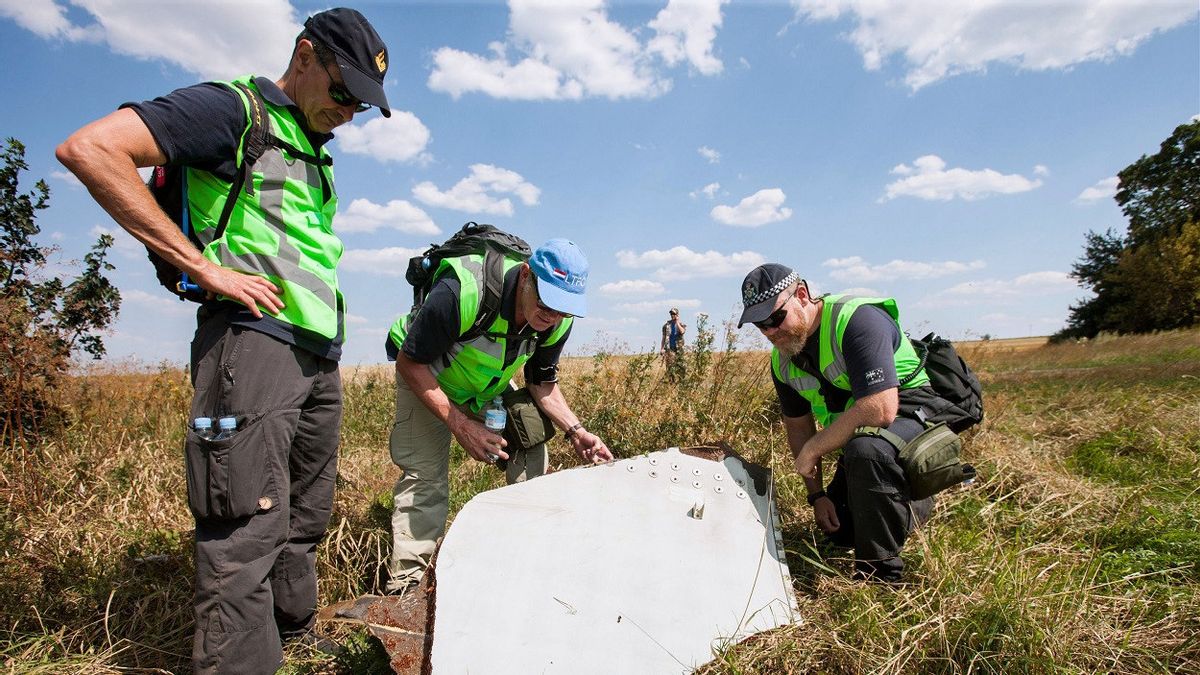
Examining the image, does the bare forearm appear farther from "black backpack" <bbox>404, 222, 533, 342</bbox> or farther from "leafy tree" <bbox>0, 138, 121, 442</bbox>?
"leafy tree" <bbox>0, 138, 121, 442</bbox>

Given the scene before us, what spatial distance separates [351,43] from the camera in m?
1.96

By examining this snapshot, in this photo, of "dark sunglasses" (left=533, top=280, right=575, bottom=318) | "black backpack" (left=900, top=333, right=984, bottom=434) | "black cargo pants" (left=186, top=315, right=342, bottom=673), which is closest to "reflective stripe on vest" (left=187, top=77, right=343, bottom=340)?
"black cargo pants" (left=186, top=315, right=342, bottom=673)

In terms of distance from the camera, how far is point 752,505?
247cm

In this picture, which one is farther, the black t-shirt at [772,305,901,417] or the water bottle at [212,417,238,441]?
the black t-shirt at [772,305,901,417]

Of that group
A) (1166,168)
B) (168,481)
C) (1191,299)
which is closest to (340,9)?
(168,481)

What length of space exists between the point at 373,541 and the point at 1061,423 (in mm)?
5771

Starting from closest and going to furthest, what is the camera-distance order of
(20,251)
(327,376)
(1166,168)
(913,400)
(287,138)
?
1. (287,138)
2. (327,376)
3. (913,400)
4. (20,251)
5. (1166,168)

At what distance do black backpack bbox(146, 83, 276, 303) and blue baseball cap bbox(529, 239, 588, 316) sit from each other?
3.46ft

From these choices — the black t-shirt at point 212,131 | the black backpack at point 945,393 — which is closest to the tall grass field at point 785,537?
the black backpack at point 945,393

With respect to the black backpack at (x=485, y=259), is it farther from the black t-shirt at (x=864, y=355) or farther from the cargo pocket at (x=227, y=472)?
the black t-shirt at (x=864, y=355)

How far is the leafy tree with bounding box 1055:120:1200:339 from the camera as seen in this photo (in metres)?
19.5

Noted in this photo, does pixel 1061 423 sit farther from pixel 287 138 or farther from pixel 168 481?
pixel 168 481

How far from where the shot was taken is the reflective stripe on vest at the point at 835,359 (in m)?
2.73

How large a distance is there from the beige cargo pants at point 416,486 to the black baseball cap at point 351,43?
1.36 m
